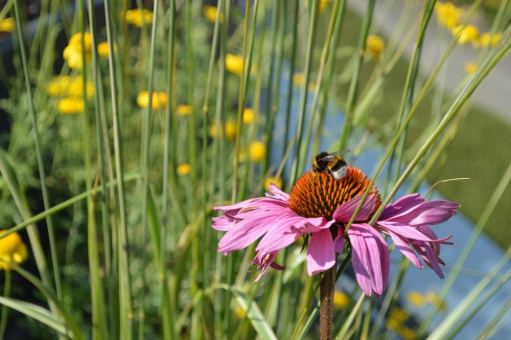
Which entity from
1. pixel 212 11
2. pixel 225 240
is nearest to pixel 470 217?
pixel 212 11

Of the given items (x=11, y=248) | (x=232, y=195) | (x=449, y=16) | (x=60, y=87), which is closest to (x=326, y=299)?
(x=232, y=195)

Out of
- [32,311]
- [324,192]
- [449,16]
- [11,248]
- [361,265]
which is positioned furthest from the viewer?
[449,16]

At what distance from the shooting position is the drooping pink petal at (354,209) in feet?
1.45

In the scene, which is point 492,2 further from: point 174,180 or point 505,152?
point 174,180

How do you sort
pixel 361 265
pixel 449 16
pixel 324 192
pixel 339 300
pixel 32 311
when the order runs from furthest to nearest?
pixel 339 300, pixel 449 16, pixel 32 311, pixel 324 192, pixel 361 265

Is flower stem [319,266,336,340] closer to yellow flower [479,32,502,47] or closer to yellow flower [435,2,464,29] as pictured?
yellow flower [479,32,502,47]

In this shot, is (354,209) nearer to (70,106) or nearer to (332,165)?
(332,165)

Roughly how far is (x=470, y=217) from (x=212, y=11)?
143 centimetres

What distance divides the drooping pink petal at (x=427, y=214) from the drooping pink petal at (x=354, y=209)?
26 mm

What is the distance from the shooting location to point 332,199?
1.78 ft

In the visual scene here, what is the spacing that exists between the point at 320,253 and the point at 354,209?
0.15ft

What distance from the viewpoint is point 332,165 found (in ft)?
1.79

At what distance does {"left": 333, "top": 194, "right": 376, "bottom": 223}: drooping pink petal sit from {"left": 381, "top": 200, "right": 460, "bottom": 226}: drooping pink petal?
0.03 m

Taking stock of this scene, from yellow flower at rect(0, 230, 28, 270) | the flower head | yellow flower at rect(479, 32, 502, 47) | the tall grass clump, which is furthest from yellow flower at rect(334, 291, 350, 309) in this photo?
the flower head
